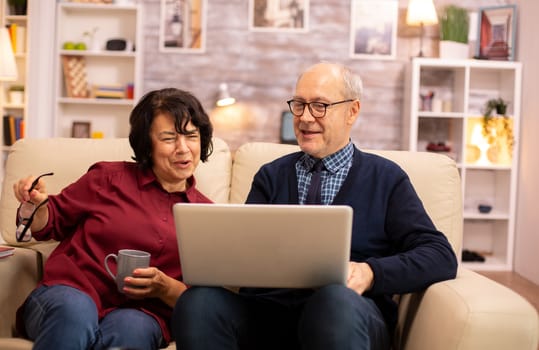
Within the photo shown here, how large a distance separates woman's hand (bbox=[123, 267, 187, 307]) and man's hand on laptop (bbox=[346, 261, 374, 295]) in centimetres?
47

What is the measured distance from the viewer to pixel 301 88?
6.73ft

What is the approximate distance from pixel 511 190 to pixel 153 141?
3793 millimetres

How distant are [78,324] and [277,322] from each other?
50 centimetres

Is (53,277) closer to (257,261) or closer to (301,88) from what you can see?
(257,261)

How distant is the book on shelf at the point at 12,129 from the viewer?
A: 209 inches

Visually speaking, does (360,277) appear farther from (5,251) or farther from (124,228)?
(5,251)

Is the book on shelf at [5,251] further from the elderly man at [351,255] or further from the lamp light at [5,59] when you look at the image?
the lamp light at [5,59]

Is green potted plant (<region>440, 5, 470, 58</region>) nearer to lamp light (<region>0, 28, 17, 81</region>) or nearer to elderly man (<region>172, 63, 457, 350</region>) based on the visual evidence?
lamp light (<region>0, 28, 17, 81</region>)

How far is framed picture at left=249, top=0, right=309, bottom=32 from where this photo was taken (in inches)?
215

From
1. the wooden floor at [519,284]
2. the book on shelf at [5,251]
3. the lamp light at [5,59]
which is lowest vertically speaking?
the wooden floor at [519,284]

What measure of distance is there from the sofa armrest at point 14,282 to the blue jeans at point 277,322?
0.57 m

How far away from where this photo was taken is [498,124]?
17.1 feet

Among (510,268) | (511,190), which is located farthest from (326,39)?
(510,268)

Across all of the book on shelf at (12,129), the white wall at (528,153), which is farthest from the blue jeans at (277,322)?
the book on shelf at (12,129)
